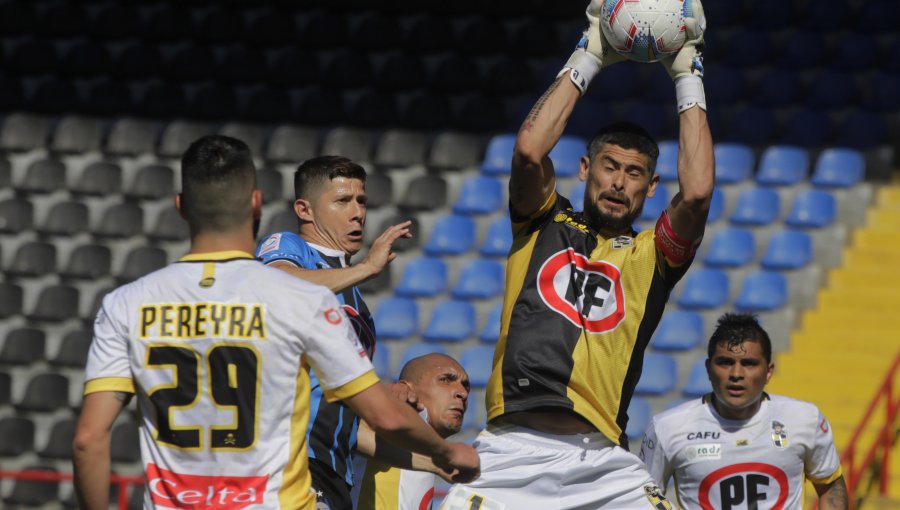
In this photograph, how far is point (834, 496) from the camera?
655 cm

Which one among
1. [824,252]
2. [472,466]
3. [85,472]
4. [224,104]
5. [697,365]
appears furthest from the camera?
[224,104]

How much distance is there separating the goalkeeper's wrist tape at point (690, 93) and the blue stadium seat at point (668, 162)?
24.9ft

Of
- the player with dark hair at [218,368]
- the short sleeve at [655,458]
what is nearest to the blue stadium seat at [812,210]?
the short sleeve at [655,458]

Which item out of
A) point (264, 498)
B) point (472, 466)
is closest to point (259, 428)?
point (264, 498)

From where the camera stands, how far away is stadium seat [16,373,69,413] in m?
12.2

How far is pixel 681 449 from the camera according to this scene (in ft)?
21.8

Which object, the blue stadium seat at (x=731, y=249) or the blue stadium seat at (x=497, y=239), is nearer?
the blue stadium seat at (x=731, y=249)

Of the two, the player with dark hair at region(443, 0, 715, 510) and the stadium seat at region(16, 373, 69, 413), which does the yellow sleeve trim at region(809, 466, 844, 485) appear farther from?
the stadium seat at region(16, 373, 69, 413)

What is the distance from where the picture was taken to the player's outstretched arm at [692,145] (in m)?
4.84

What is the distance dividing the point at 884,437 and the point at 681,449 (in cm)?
333

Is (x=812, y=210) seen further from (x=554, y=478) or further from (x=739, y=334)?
(x=554, y=478)

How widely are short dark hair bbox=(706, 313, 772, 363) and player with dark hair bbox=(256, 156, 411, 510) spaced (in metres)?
2.05

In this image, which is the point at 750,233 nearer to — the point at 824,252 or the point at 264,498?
the point at 824,252

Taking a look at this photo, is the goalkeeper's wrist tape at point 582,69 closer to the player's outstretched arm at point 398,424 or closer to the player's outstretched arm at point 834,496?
the player's outstretched arm at point 398,424
